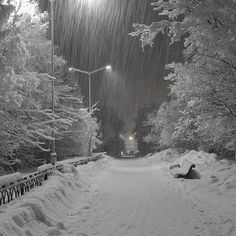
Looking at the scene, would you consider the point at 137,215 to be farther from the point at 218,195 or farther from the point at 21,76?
the point at 21,76

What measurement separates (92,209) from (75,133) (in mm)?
30363

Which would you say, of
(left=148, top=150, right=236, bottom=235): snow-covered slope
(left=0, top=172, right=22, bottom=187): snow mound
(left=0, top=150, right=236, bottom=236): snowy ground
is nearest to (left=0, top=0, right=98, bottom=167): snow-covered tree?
(left=0, top=150, right=236, bottom=236): snowy ground

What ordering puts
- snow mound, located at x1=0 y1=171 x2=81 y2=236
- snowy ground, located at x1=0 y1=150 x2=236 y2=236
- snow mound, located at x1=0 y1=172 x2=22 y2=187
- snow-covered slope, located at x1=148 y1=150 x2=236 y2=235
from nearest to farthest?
snow mound, located at x1=0 y1=171 x2=81 y2=236
snowy ground, located at x1=0 y1=150 x2=236 y2=236
snow-covered slope, located at x1=148 y1=150 x2=236 y2=235
snow mound, located at x1=0 y1=172 x2=22 y2=187

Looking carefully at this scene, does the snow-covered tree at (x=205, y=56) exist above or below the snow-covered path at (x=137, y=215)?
above

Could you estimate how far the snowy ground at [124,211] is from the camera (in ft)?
28.8

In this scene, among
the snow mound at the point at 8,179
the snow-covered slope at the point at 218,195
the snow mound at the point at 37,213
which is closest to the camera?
the snow mound at the point at 37,213

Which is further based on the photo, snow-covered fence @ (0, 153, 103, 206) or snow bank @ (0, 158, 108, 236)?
snow-covered fence @ (0, 153, 103, 206)

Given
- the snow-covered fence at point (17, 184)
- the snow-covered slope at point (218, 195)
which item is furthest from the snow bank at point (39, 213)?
the snow-covered slope at point (218, 195)

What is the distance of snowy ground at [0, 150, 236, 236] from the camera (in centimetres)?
878

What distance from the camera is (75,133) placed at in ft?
139

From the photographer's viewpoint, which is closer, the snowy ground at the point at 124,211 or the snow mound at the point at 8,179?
the snowy ground at the point at 124,211

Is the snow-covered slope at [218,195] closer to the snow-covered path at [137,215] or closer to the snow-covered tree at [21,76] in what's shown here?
the snow-covered path at [137,215]

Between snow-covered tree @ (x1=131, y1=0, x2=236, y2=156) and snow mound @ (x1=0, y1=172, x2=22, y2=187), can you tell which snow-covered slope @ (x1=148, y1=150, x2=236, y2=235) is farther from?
snow mound @ (x1=0, y1=172, x2=22, y2=187)

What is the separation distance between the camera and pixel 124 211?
11.8 meters
